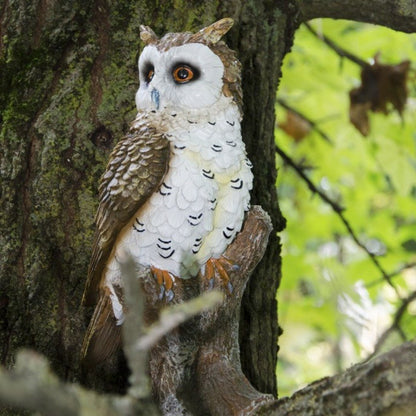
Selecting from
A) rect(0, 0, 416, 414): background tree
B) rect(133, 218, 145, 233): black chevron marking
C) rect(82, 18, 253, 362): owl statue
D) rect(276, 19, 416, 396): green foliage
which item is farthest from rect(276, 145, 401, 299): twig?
rect(133, 218, 145, 233): black chevron marking

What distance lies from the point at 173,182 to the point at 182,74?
186 millimetres

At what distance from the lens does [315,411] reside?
0.78 m

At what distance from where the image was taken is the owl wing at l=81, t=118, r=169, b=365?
102 centimetres

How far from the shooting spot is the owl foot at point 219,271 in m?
1.04

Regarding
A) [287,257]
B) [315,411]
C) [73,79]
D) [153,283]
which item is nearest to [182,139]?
[153,283]

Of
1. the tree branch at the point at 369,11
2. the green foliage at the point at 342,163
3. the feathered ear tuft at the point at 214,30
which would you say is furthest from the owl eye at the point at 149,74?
the green foliage at the point at 342,163

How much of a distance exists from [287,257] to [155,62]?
1.36 meters

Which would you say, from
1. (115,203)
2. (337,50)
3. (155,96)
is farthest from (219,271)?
(337,50)

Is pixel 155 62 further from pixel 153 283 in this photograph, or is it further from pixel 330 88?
pixel 330 88

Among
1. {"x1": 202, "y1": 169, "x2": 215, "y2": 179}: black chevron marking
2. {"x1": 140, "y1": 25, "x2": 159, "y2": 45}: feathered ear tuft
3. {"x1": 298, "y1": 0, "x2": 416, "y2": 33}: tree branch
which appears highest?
{"x1": 298, "y1": 0, "x2": 416, "y2": 33}: tree branch

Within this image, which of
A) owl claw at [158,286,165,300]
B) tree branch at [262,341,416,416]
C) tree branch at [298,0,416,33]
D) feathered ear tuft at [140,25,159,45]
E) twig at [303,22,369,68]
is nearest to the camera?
tree branch at [262,341,416,416]

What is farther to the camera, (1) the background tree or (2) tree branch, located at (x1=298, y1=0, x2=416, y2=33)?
(2) tree branch, located at (x1=298, y1=0, x2=416, y2=33)

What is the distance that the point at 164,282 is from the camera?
1.02m

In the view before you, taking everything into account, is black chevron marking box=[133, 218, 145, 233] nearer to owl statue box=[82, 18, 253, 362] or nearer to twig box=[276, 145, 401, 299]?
owl statue box=[82, 18, 253, 362]
